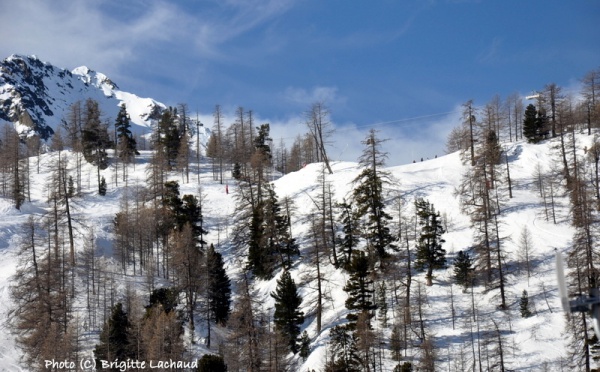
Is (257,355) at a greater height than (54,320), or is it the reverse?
(54,320)

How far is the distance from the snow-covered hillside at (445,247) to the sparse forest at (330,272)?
7.7 inches

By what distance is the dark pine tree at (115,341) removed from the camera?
36.9m

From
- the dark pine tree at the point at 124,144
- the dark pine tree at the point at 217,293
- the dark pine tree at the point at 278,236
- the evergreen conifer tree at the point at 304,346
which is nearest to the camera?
the evergreen conifer tree at the point at 304,346

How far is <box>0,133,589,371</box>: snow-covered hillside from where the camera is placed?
3638 centimetres

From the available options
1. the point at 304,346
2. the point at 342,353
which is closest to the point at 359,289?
the point at 304,346

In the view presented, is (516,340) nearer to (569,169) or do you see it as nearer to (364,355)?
(364,355)

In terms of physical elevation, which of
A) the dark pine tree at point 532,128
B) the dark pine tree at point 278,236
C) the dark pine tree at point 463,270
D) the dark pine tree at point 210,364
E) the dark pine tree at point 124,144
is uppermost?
the dark pine tree at point 124,144

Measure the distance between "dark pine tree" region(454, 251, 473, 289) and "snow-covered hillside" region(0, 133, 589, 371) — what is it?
81 centimetres

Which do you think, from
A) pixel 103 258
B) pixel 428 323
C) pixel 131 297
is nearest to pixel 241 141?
pixel 103 258

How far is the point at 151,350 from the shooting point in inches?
1313

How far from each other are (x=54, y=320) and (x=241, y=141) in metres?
61.0

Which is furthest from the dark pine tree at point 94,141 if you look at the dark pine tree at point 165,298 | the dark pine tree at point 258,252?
the dark pine tree at point 165,298

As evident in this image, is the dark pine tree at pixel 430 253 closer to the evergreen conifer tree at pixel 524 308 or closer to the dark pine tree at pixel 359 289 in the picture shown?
the dark pine tree at pixel 359 289

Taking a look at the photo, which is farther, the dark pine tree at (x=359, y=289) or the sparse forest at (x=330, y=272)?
the dark pine tree at (x=359, y=289)
